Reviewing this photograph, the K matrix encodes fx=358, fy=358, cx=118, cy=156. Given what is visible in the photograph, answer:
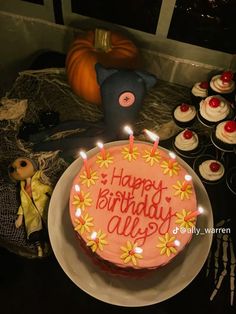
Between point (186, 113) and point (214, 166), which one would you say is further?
point (186, 113)

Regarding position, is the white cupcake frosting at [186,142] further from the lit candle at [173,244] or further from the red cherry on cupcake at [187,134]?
the lit candle at [173,244]

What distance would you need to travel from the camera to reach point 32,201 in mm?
1323

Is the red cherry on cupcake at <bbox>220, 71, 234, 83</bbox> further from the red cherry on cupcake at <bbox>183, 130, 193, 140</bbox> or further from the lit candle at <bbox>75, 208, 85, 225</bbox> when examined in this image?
the lit candle at <bbox>75, 208, 85, 225</bbox>

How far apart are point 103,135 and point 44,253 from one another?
0.50 meters

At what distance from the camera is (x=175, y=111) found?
144cm

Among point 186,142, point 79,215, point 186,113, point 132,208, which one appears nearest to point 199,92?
point 186,113

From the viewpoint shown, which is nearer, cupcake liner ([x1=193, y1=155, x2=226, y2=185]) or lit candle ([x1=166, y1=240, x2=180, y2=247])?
lit candle ([x1=166, y1=240, x2=180, y2=247])

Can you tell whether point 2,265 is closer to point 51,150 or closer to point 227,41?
point 51,150

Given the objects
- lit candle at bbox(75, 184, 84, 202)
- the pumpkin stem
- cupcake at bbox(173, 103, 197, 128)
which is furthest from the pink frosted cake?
the pumpkin stem

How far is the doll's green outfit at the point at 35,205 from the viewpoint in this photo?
1.30 metres

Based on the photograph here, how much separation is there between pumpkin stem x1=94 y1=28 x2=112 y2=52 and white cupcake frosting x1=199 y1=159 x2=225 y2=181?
0.61m

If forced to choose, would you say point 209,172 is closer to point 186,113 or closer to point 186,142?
point 186,142

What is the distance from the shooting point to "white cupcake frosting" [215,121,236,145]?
1.25m

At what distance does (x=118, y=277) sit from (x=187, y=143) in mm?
565
